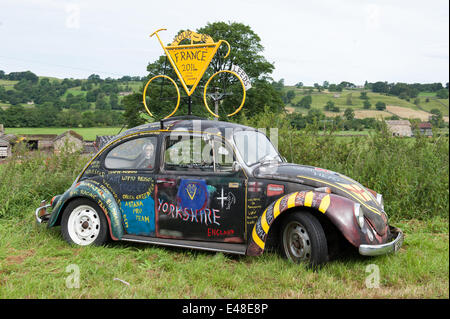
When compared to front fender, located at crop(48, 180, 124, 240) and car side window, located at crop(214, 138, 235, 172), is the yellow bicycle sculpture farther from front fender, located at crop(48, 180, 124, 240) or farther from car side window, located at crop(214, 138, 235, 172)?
car side window, located at crop(214, 138, 235, 172)

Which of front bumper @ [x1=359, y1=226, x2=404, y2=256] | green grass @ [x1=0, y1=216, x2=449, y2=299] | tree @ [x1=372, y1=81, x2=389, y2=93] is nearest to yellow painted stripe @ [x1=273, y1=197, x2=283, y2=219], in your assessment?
green grass @ [x1=0, y1=216, x2=449, y2=299]

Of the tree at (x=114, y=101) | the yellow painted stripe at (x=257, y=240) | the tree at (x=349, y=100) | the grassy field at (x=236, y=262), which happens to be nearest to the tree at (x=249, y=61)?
the tree at (x=114, y=101)

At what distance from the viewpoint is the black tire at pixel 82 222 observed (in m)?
5.89

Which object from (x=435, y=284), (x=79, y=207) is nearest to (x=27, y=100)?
(x=79, y=207)

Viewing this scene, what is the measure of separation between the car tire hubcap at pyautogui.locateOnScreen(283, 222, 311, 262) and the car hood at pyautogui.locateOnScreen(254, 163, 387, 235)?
581 millimetres

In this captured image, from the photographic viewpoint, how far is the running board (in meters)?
5.13

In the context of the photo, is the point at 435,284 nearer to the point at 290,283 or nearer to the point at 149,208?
the point at 290,283

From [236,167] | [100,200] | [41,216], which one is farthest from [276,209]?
[41,216]

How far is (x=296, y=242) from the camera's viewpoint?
4.90 metres

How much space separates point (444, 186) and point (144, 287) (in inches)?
238

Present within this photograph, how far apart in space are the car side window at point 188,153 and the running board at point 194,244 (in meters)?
1.02

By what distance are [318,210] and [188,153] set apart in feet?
6.90

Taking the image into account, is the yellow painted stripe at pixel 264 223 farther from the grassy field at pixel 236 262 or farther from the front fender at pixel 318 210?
the grassy field at pixel 236 262

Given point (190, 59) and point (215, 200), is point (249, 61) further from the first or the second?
point (215, 200)
